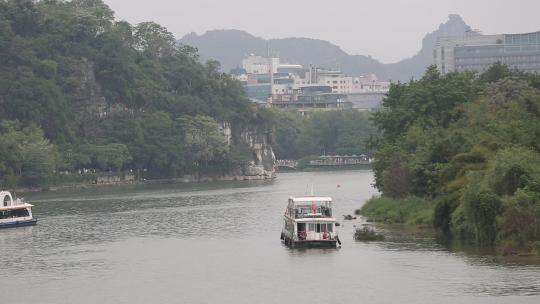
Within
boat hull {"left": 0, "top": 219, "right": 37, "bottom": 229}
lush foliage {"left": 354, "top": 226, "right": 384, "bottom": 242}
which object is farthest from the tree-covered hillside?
lush foliage {"left": 354, "top": 226, "right": 384, "bottom": 242}

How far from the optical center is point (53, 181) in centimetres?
14812

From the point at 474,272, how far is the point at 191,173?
386 ft

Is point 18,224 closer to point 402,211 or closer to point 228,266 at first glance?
point 402,211

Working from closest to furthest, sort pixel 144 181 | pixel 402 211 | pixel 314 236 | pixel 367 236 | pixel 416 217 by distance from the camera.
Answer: pixel 314 236
pixel 367 236
pixel 416 217
pixel 402 211
pixel 144 181

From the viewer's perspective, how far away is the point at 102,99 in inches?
6900

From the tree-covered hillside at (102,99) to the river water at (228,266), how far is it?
59213 mm

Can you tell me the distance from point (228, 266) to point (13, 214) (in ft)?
101

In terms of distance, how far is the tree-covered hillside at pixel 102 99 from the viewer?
15400 centimetres

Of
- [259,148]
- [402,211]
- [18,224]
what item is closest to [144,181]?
[259,148]

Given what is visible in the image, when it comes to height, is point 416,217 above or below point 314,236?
above

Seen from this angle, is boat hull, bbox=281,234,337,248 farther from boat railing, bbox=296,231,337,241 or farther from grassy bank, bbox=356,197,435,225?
grassy bank, bbox=356,197,435,225

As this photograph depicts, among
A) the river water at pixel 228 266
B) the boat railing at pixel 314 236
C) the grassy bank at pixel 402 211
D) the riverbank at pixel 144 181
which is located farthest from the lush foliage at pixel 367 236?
the riverbank at pixel 144 181

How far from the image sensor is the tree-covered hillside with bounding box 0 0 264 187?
15400cm

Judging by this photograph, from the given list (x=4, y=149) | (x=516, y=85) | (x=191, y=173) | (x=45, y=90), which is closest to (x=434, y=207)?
(x=516, y=85)
